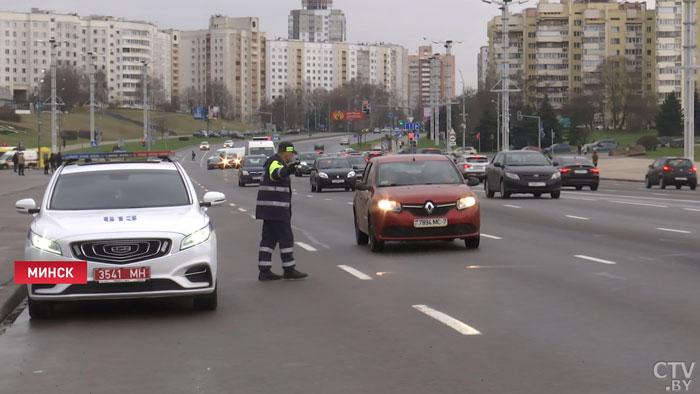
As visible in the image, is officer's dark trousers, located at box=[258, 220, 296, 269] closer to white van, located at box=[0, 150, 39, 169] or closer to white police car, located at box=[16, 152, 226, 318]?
white police car, located at box=[16, 152, 226, 318]

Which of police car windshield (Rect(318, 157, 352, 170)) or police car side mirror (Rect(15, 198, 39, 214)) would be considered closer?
police car side mirror (Rect(15, 198, 39, 214))

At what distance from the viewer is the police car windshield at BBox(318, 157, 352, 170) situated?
154 ft

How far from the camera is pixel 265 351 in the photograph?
8.48m

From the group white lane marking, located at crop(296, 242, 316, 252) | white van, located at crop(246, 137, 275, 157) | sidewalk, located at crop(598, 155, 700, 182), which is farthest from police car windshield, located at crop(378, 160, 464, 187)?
white van, located at crop(246, 137, 275, 157)

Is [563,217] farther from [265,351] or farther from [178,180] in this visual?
[265,351]

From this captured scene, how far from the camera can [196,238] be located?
1059cm

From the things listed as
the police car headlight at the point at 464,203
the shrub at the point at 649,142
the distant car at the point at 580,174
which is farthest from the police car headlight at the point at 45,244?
the shrub at the point at 649,142

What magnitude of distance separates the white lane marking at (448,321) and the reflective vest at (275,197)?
3.07m

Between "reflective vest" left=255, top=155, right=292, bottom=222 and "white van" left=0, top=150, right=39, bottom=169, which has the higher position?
"reflective vest" left=255, top=155, right=292, bottom=222

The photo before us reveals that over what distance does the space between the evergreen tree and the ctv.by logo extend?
138 meters

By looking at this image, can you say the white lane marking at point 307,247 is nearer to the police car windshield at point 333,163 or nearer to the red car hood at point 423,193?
the red car hood at point 423,193

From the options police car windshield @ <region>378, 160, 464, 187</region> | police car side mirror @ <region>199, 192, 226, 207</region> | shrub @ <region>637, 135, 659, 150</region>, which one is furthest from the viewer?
shrub @ <region>637, 135, 659, 150</region>

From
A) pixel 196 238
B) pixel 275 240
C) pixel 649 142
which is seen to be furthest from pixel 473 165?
pixel 649 142

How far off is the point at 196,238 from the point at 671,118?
13724cm
